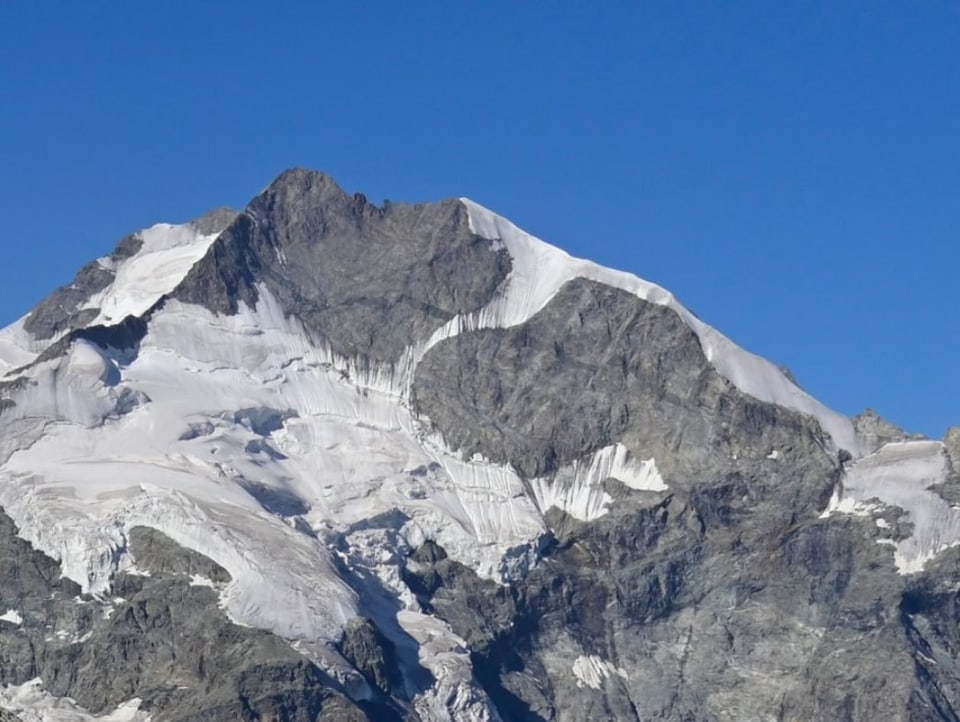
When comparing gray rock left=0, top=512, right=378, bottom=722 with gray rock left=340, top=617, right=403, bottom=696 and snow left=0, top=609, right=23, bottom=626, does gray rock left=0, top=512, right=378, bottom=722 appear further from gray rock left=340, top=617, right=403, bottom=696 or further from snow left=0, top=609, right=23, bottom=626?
gray rock left=340, top=617, right=403, bottom=696

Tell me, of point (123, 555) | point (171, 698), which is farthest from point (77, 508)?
point (171, 698)

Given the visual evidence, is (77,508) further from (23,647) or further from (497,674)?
(497,674)

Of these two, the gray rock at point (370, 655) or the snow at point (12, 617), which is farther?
the snow at point (12, 617)

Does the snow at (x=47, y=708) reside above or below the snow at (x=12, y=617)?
below

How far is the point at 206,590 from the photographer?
185500 mm

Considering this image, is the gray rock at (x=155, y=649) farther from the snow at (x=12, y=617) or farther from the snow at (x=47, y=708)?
the snow at (x=47, y=708)

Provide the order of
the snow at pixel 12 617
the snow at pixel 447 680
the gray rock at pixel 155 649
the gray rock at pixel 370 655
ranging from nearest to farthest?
the gray rock at pixel 155 649, the gray rock at pixel 370 655, the snow at pixel 447 680, the snow at pixel 12 617

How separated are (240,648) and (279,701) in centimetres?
521

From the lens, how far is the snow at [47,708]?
180 meters

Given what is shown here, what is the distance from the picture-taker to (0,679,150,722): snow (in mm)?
179875

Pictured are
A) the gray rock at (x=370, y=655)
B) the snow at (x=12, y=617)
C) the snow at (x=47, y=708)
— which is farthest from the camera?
the snow at (x=12, y=617)

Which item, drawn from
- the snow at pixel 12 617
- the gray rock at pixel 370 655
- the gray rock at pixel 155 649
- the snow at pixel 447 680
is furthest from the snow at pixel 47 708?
the snow at pixel 447 680

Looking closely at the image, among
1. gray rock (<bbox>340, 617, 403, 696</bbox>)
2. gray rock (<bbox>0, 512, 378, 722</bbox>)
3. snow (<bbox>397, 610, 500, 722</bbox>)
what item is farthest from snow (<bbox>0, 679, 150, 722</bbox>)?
snow (<bbox>397, 610, 500, 722</bbox>)

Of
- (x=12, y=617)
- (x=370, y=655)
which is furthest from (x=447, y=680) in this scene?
(x=12, y=617)
